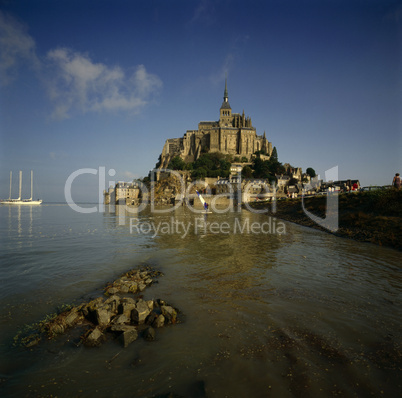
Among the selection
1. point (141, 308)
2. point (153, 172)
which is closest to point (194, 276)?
point (141, 308)

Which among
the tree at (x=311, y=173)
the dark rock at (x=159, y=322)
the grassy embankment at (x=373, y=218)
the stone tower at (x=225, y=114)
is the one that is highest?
the stone tower at (x=225, y=114)

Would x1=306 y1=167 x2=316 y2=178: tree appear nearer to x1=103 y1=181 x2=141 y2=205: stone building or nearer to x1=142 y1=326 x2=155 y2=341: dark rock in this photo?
x1=103 y1=181 x2=141 y2=205: stone building

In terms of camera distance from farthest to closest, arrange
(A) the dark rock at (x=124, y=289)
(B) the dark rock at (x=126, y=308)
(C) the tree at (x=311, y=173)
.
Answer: (C) the tree at (x=311, y=173), (A) the dark rock at (x=124, y=289), (B) the dark rock at (x=126, y=308)

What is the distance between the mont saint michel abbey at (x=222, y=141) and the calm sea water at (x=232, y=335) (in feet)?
376

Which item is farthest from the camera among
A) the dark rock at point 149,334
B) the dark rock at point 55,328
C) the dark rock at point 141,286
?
the dark rock at point 141,286

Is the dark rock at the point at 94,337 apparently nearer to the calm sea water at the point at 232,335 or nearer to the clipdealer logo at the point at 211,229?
the calm sea water at the point at 232,335

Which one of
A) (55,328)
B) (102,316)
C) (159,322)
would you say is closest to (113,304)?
(102,316)

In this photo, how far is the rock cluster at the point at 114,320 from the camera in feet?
18.5

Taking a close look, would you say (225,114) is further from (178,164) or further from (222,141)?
(178,164)

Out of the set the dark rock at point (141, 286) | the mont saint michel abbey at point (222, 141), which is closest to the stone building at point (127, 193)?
the mont saint michel abbey at point (222, 141)

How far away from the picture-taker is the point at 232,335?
18.8ft

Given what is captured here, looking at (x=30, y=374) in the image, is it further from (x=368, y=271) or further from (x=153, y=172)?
(x=153, y=172)

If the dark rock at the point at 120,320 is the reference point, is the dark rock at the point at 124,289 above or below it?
below

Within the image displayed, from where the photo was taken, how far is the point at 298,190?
81.5 m
